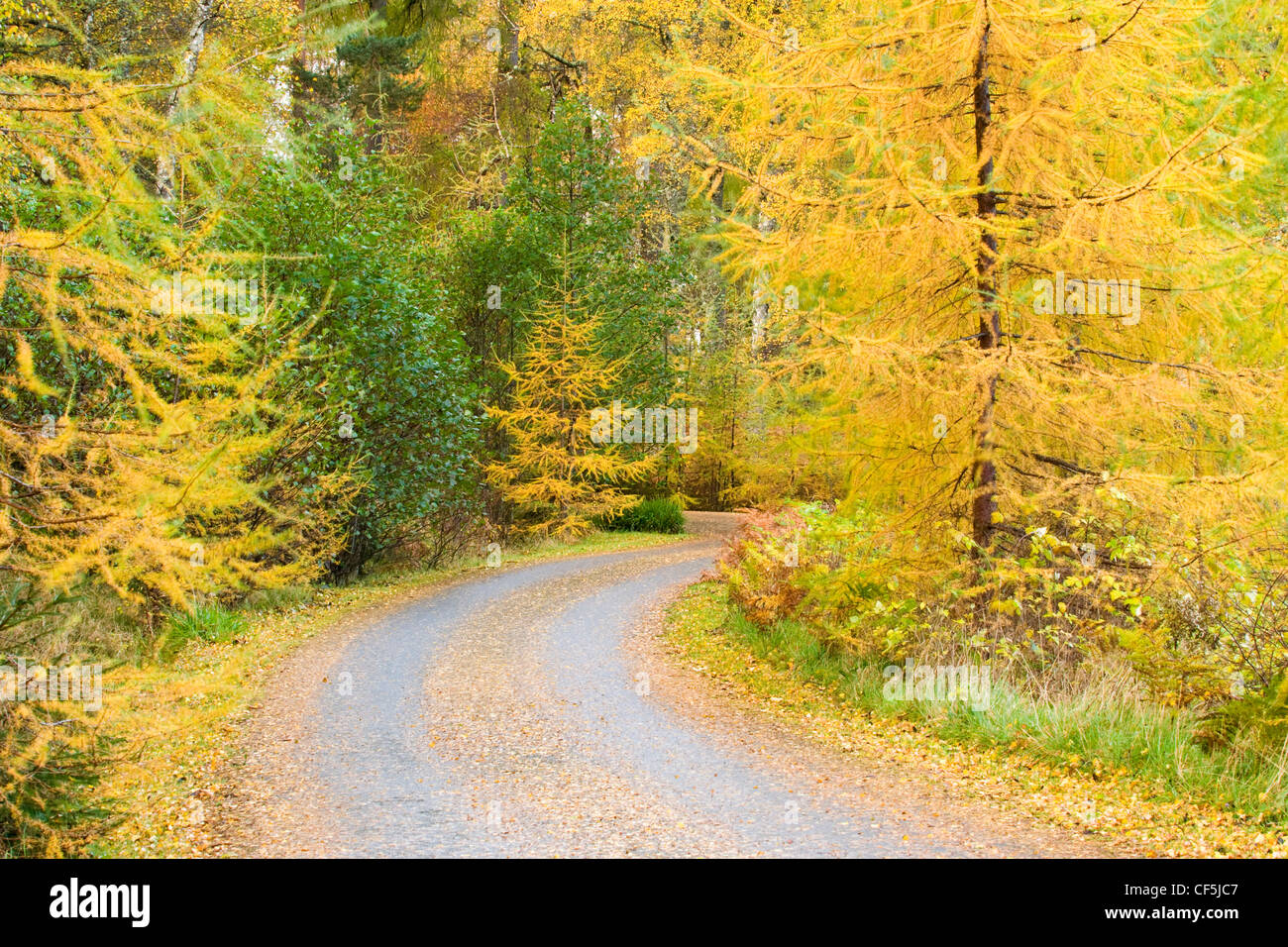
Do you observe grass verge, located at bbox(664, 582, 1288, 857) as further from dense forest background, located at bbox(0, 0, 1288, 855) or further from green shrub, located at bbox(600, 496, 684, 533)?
green shrub, located at bbox(600, 496, 684, 533)

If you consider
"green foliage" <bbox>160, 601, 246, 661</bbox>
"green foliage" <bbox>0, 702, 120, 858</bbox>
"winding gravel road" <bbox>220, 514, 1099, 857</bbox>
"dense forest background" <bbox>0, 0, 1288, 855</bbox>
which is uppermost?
"dense forest background" <bbox>0, 0, 1288, 855</bbox>

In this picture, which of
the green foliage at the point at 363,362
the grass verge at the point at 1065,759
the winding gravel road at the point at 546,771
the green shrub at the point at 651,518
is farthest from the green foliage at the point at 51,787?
the green shrub at the point at 651,518

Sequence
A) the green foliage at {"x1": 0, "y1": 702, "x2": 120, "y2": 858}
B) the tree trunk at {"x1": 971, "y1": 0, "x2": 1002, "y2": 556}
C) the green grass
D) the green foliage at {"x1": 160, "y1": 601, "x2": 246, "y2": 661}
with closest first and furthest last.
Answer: the green foliage at {"x1": 0, "y1": 702, "x2": 120, "y2": 858} < the green grass < the tree trunk at {"x1": 971, "y1": 0, "x2": 1002, "y2": 556} < the green foliage at {"x1": 160, "y1": 601, "x2": 246, "y2": 661}

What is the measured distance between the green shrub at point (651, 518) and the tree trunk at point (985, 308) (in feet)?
52.4

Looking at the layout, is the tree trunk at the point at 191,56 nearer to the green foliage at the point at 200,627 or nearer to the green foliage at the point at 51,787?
the green foliage at the point at 51,787

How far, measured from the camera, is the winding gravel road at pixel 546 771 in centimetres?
532

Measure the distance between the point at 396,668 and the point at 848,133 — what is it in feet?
22.1

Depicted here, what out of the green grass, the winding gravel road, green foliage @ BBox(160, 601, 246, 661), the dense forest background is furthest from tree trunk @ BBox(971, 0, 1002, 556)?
green foliage @ BBox(160, 601, 246, 661)

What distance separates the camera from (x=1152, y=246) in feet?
22.7

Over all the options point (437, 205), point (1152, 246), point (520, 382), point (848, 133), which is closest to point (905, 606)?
point (1152, 246)

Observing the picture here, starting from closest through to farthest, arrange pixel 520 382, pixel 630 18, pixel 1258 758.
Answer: pixel 1258 758, pixel 520 382, pixel 630 18

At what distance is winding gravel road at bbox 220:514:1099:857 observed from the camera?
532 cm

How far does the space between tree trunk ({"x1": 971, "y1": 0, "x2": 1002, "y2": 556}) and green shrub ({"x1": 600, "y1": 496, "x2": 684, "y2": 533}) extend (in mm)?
15972

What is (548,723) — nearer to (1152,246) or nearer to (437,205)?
(1152,246)
